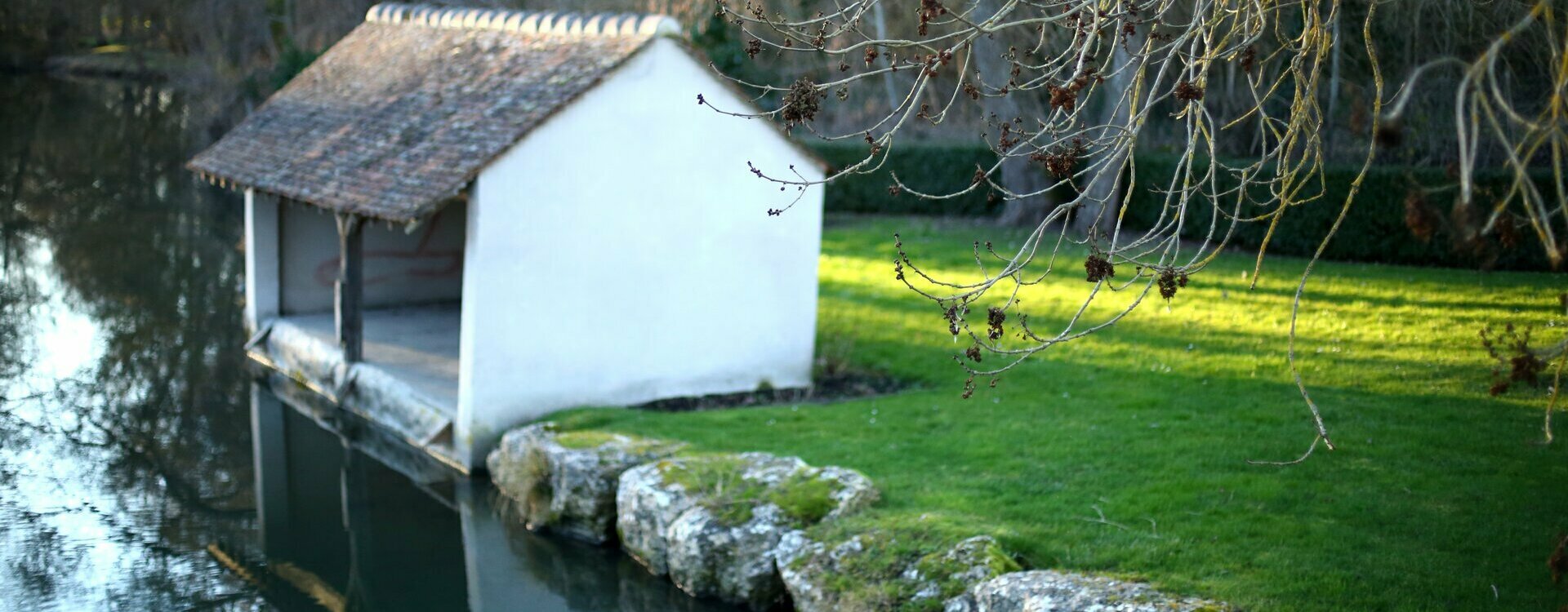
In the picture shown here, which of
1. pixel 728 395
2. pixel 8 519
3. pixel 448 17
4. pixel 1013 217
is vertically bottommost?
pixel 8 519

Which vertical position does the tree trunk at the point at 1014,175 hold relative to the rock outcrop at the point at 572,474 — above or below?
above

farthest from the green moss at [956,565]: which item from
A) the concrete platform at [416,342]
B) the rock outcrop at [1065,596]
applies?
the concrete platform at [416,342]

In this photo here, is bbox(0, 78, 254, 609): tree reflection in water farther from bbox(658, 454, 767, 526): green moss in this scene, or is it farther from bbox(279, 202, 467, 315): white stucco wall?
bbox(658, 454, 767, 526): green moss

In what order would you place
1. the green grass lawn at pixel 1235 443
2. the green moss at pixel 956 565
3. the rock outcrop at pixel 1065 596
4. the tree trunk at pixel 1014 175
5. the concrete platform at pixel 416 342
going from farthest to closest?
the tree trunk at pixel 1014 175
the concrete platform at pixel 416 342
the green grass lawn at pixel 1235 443
the green moss at pixel 956 565
the rock outcrop at pixel 1065 596

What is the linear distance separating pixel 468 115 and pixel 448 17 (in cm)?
323

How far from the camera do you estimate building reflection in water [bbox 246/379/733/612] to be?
28.2 feet

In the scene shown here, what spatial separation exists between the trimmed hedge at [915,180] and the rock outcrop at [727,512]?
13.9m

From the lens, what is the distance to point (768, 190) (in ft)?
39.4

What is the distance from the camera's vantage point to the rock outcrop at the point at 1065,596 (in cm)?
655

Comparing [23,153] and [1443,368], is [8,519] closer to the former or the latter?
[1443,368]

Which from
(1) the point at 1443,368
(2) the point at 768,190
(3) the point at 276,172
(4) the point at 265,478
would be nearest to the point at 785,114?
(2) the point at 768,190

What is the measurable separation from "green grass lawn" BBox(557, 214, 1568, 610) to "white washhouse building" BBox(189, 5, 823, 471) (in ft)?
2.77

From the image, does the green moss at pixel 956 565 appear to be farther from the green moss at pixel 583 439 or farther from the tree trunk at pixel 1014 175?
the tree trunk at pixel 1014 175

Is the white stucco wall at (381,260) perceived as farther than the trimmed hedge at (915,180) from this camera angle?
No
